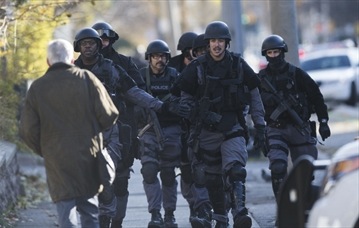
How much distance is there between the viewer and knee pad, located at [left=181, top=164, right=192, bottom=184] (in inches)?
452

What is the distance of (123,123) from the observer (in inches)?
425

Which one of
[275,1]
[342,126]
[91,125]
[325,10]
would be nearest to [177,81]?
[91,125]

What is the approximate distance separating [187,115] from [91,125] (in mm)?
2398

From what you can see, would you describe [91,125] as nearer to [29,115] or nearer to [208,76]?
[29,115]

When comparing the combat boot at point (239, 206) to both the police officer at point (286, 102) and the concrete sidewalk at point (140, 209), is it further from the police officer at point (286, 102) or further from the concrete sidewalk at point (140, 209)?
the concrete sidewalk at point (140, 209)

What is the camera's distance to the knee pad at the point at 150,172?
1090 cm

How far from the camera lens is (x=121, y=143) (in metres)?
10.5

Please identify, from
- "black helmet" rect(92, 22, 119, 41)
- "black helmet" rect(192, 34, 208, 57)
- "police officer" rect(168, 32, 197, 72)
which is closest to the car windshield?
"police officer" rect(168, 32, 197, 72)

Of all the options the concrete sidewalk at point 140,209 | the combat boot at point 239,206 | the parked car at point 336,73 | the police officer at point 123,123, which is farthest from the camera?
the parked car at point 336,73

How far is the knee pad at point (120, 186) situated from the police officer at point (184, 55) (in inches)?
69.8

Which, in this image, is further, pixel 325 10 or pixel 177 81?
pixel 325 10

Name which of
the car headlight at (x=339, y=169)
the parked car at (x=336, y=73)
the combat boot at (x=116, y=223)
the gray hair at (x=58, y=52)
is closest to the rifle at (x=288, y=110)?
the combat boot at (x=116, y=223)

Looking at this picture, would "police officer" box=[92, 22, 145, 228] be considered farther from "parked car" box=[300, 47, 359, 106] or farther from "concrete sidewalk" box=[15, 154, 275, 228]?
"parked car" box=[300, 47, 359, 106]

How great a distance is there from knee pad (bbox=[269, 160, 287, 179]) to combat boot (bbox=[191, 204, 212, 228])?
0.76 meters
